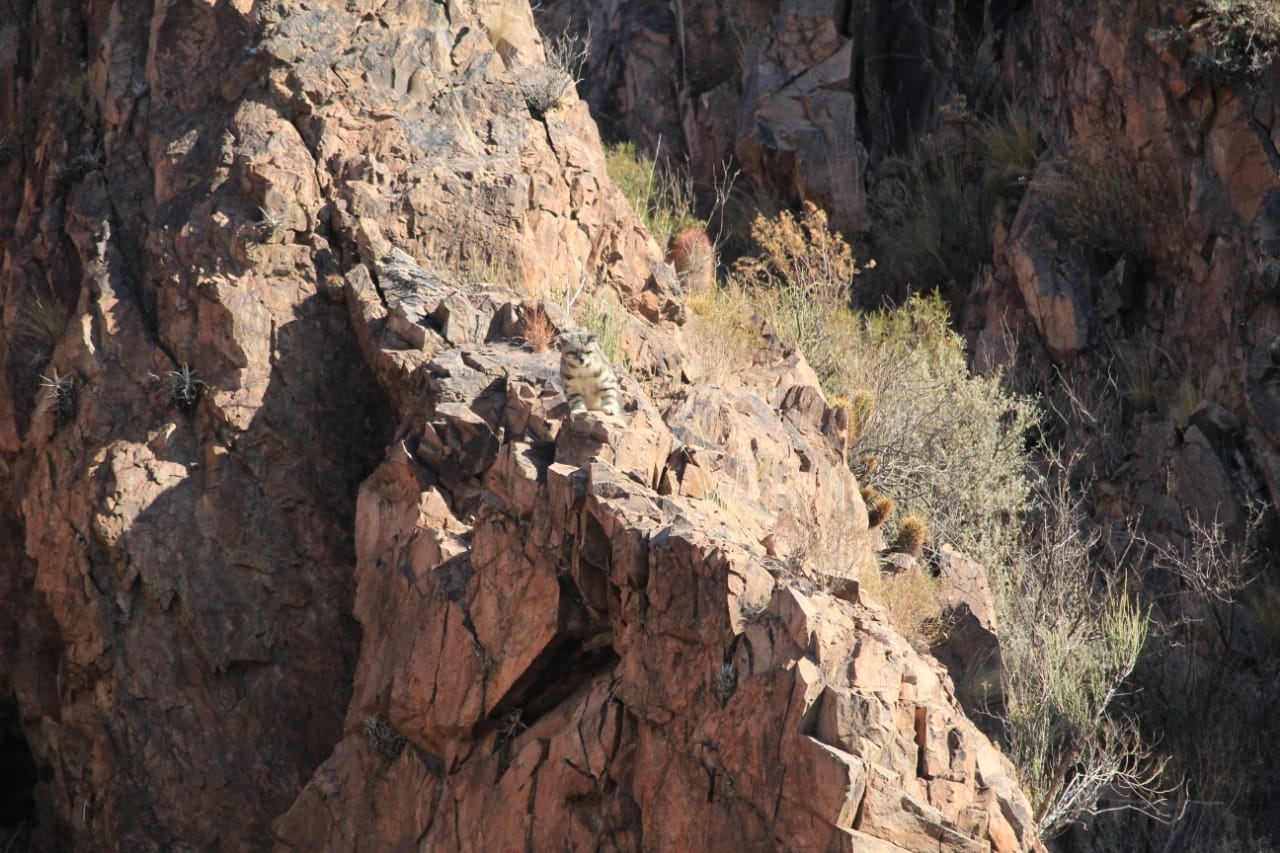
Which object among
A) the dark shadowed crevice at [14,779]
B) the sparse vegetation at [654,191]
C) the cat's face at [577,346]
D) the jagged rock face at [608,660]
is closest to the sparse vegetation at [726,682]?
the jagged rock face at [608,660]

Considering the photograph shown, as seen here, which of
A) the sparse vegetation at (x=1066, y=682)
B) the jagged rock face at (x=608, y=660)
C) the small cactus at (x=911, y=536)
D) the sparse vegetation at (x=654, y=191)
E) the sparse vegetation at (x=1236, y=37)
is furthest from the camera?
the sparse vegetation at (x=654, y=191)

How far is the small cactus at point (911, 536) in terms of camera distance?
1098cm

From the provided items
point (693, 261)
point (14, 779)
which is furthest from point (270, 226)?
point (14, 779)

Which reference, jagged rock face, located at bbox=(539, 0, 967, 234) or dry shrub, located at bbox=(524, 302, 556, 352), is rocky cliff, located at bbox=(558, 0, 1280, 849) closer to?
jagged rock face, located at bbox=(539, 0, 967, 234)

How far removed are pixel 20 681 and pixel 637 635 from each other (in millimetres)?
5880

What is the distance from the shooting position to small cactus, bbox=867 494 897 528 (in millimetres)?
11211

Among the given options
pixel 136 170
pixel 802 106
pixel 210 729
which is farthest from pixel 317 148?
pixel 802 106

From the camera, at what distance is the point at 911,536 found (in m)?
11.0

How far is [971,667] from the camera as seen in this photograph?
423 inches

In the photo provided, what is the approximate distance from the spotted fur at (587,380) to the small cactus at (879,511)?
3.13 metres

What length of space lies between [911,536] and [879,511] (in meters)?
0.38

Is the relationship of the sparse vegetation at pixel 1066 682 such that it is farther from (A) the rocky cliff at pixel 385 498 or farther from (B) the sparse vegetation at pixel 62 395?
(B) the sparse vegetation at pixel 62 395

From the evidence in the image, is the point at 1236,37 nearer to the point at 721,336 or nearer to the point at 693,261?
the point at 693,261

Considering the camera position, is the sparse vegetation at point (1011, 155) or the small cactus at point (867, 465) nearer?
the small cactus at point (867, 465)
